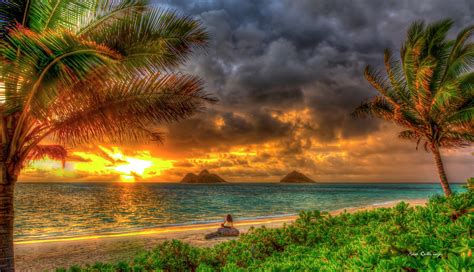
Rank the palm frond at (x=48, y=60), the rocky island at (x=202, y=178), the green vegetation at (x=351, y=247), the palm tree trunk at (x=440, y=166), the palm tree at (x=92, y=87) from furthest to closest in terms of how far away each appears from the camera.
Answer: the rocky island at (x=202, y=178) < the palm tree trunk at (x=440, y=166) < the palm tree at (x=92, y=87) < the palm frond at (x=48, y=60) < the green vegetation at (x=351, y=247)

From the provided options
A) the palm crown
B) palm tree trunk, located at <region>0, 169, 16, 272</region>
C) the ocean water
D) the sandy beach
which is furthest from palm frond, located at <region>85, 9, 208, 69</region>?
the sandy beach

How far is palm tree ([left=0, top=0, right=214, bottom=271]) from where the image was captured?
457 centimetres

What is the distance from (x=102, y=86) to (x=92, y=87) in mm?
158

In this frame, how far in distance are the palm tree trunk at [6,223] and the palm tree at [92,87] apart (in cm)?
1

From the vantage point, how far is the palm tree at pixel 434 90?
12.3 metres

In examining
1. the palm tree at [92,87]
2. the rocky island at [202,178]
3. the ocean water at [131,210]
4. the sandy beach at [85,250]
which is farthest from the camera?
the rocky island at [202,178]

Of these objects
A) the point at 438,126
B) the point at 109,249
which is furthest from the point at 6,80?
the point at 438,126

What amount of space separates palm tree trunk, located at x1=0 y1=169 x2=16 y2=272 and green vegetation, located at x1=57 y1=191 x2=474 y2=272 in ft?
4.78

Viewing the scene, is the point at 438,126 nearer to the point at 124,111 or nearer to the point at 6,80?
the point at 124,111

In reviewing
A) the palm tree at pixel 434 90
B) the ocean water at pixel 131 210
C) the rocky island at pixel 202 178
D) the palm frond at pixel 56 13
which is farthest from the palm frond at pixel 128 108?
the rocky island at pixel 202 178

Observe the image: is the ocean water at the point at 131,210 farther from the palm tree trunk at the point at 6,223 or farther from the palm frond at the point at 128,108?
the palm tree trunk at the point at 6,223

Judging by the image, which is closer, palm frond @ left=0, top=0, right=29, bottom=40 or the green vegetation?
the green vegetation

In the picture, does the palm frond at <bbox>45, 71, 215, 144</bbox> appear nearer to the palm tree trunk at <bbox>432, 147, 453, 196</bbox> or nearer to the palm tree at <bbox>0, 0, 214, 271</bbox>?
the palm tree at <bbox>0, 0, 214, 271</bbox>

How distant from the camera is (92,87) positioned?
486cm
